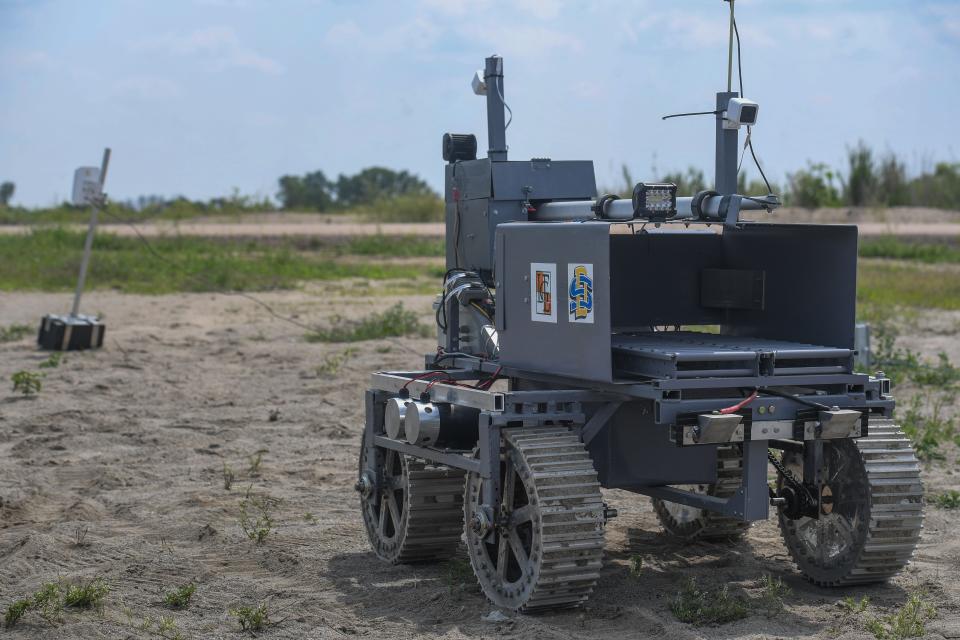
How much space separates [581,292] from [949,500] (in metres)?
3.49

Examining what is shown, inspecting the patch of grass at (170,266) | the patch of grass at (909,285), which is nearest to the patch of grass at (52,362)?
the patch of grass at (170,266)

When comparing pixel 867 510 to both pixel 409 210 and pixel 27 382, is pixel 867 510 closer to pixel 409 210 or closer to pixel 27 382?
pixel 27 382

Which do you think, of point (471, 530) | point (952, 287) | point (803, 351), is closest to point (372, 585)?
point (471, 530)

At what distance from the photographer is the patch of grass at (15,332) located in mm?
16550

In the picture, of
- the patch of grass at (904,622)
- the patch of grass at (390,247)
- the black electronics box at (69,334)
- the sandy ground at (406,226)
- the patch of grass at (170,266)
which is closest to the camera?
the patch of grass at (904,622)

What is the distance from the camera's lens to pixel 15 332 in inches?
666

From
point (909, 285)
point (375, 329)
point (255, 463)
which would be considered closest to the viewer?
point (255, 463)

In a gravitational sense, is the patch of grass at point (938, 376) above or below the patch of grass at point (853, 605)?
above

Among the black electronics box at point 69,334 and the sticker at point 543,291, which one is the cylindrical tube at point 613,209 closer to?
the sticker at point 543,291

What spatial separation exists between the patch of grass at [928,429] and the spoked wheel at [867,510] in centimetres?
343

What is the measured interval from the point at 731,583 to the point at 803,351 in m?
1.29

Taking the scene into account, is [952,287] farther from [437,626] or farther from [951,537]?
[437,626]

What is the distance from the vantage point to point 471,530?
21.9 ft

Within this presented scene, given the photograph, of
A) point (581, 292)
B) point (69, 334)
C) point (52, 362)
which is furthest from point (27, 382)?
point (581, 292)
